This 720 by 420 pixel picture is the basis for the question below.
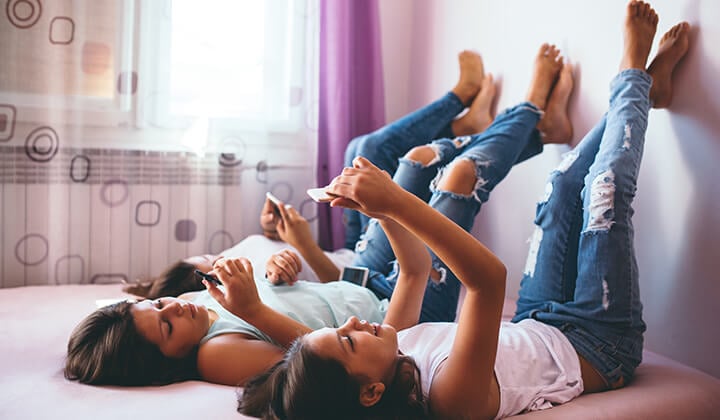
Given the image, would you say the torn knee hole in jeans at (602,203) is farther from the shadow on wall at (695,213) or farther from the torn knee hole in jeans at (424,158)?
the torn knee hole in jeans at (424,158)

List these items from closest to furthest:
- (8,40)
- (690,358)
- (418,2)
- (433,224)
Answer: (433,224), (690,358), (8,40), (418,2)

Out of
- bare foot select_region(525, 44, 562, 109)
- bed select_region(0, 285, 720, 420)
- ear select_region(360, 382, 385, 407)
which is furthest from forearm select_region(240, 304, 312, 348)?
bare foot select_region(525, 44, 562, 109)

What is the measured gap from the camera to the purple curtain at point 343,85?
234 centimetres

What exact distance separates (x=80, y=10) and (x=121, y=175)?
537 millimetres

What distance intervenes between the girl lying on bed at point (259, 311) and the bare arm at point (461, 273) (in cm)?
31

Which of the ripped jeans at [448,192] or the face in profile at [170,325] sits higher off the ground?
the ripped jeans at [448,192]

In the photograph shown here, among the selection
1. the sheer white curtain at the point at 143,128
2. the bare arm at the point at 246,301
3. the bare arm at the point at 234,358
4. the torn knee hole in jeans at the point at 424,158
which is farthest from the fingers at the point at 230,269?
the sheer white curtain at the point at 143,128

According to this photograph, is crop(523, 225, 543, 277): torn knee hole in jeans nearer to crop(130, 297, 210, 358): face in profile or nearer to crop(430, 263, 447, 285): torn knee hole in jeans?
crop(430, 263, 447, 285): torn knee hole in jeans

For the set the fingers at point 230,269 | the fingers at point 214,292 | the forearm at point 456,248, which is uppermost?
the forearm at point 456,248

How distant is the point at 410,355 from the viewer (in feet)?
3.55

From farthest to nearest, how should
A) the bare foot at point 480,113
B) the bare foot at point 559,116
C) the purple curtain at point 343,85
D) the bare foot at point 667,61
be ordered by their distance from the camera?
the purple curtain at point 343,85
the bare foot at point 480,113
the bare foot at point 559,116
the bare foot at point 667,61

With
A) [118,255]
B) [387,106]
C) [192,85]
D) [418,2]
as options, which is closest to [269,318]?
[118,255]

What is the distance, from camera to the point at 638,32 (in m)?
1.42

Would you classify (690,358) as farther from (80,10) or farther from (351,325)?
(80,10)
